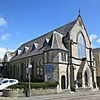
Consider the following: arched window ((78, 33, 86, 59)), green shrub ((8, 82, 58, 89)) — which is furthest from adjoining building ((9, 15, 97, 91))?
green shrub ((8, 82, 58, 89))

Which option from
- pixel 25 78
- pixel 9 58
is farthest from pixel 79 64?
pixel 9 58

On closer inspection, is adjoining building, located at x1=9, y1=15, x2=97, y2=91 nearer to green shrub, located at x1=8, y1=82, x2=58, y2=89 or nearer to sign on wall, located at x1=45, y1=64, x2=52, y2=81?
sign on wall, located at x1=45, y1=64, x2=52, y2=81

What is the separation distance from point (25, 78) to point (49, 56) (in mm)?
13615

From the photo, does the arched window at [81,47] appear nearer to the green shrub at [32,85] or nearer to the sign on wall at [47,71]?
the sign on wall at [47,71]

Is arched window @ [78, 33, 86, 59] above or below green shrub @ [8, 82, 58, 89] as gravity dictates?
above

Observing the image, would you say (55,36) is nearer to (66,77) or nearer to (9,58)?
(66,77)

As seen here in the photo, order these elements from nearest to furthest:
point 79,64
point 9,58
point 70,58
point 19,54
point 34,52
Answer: point 70,58 < point 79,64 < point 34,52 < point 19,54 < point 9,58

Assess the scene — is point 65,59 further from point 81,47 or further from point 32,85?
point 32,85

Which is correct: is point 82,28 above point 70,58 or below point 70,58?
above

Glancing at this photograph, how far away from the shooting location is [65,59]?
40.7 metres

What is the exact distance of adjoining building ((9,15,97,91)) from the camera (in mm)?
39219

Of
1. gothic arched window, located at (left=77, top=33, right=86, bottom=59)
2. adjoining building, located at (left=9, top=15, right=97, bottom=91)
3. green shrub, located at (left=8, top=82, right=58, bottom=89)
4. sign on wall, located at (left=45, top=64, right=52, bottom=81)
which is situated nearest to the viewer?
green shrub, located at (left=8, top=82, right=58, bottom=89)

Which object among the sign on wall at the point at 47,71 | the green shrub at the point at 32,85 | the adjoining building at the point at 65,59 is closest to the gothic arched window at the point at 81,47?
the adjoining building at the point at 65,59

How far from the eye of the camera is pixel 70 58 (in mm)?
41750
